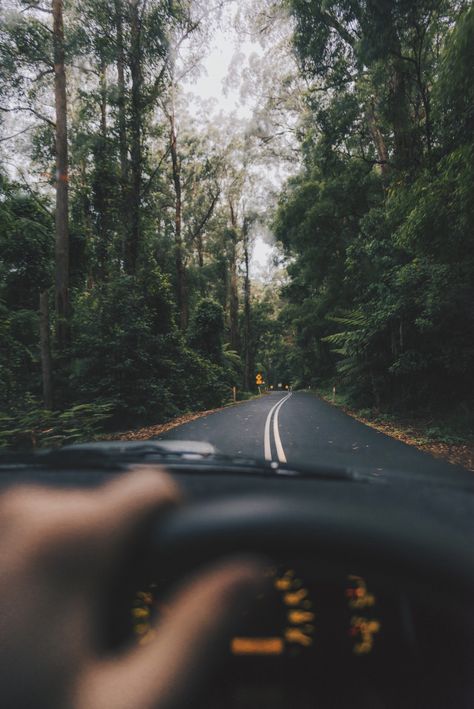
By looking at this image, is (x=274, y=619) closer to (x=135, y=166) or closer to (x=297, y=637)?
(x=297, y=637)

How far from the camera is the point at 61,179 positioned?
452 inches

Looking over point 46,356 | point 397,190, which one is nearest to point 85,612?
point 397,190

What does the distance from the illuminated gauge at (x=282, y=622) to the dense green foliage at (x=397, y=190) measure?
21.3ft

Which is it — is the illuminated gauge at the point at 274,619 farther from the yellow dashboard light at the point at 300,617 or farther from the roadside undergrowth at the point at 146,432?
the roadside undergrowth at the point at 146,432

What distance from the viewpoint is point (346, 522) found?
3.34ft

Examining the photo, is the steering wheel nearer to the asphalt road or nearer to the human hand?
the human hand

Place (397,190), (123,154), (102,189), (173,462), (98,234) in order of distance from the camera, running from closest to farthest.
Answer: (173,462)
(397,190)
(123,154)
(102,189)
(98,234)

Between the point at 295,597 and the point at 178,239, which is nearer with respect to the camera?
the point at 295,597

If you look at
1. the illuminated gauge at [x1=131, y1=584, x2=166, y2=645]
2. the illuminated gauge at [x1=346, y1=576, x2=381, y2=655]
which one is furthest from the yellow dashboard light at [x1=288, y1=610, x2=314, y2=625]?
the illuminated gauge at [x1=131, y1=584, x2=166, y2=645]

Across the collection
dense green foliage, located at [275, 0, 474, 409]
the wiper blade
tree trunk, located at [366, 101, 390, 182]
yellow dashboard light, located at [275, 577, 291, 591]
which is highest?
tree trunk, located at [366, 101, 390, 182]

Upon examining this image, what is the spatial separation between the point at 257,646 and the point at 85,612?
49 cm

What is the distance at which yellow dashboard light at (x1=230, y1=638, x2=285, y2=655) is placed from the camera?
2.95 ft

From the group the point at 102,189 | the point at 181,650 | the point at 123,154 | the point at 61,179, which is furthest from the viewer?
the point at 102,189

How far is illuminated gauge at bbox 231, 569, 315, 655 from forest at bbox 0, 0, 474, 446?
19.4ft
